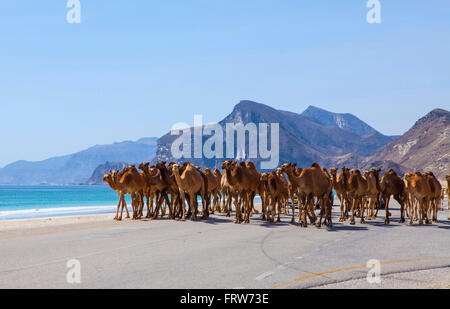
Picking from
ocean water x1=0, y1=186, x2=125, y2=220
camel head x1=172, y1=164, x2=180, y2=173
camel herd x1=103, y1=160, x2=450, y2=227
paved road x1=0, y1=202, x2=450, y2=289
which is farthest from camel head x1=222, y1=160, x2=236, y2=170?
ocean water x1=0, y1=186, x2=125, y2=220

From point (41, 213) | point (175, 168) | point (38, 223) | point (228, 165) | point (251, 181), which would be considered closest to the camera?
point (228, 165)

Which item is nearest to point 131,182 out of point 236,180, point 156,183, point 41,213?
point 156,183

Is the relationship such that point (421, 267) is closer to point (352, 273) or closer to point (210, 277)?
point (352, 273)

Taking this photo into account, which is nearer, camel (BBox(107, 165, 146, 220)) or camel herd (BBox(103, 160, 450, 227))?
camel herd (BBox(103, 160, 450, 227))

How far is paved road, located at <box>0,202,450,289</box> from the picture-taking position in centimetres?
884

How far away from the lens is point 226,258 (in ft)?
37.2

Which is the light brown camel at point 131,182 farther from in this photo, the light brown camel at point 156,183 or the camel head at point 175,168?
the camel head at point 175,168

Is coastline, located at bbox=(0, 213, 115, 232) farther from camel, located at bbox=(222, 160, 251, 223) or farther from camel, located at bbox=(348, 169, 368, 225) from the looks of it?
camel, located at bbox=(348, 169, 368, 225)

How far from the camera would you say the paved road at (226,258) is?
8.84m

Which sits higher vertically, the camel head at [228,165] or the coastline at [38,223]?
the camel head at [228,165]

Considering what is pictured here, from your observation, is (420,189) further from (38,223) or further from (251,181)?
(38,223)

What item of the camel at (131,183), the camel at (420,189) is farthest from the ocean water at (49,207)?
the camel at (420,189)
